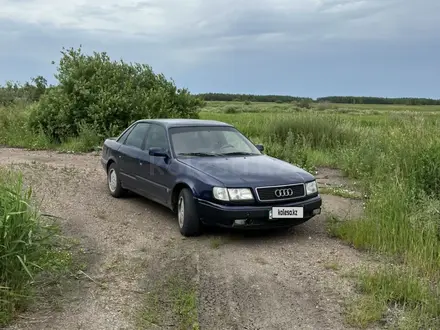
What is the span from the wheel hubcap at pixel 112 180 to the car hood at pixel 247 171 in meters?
2.34

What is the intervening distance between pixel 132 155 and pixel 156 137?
622 millimetres

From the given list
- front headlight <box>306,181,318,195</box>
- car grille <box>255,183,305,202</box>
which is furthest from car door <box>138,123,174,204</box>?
front headlight <box>306,181,318,195</box>

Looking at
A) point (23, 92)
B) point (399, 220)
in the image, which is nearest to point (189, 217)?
point (399, 220)

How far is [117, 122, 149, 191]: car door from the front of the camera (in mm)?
8242

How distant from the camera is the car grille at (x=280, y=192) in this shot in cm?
632

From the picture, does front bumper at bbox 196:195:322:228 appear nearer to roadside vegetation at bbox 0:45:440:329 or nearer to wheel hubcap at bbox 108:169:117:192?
roadside vegetation at bbox 0:45:440:329

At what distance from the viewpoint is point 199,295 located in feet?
16.1

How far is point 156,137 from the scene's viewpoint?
7.98 metres

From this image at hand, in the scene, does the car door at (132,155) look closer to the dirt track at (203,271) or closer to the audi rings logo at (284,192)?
the dirt track at (203,271)

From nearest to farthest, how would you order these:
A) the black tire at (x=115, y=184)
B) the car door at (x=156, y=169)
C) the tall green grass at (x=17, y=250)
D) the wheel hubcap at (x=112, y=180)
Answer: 1. the tall green grass at (x=17, y=250)
2. the car door at (x=156, y=169)
3. the black tire at (x=115, y=184)
4. the wheel hubcap at (x=112, y=180)

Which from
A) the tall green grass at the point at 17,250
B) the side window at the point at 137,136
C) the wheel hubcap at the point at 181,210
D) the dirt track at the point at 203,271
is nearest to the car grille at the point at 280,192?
the dirt track at the point at 203,271

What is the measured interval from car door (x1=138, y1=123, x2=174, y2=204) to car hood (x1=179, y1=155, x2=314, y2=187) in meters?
0.35

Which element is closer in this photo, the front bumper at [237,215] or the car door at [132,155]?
the front bumper at [237,215]

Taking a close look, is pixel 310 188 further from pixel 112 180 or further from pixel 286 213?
pixel 112 180
